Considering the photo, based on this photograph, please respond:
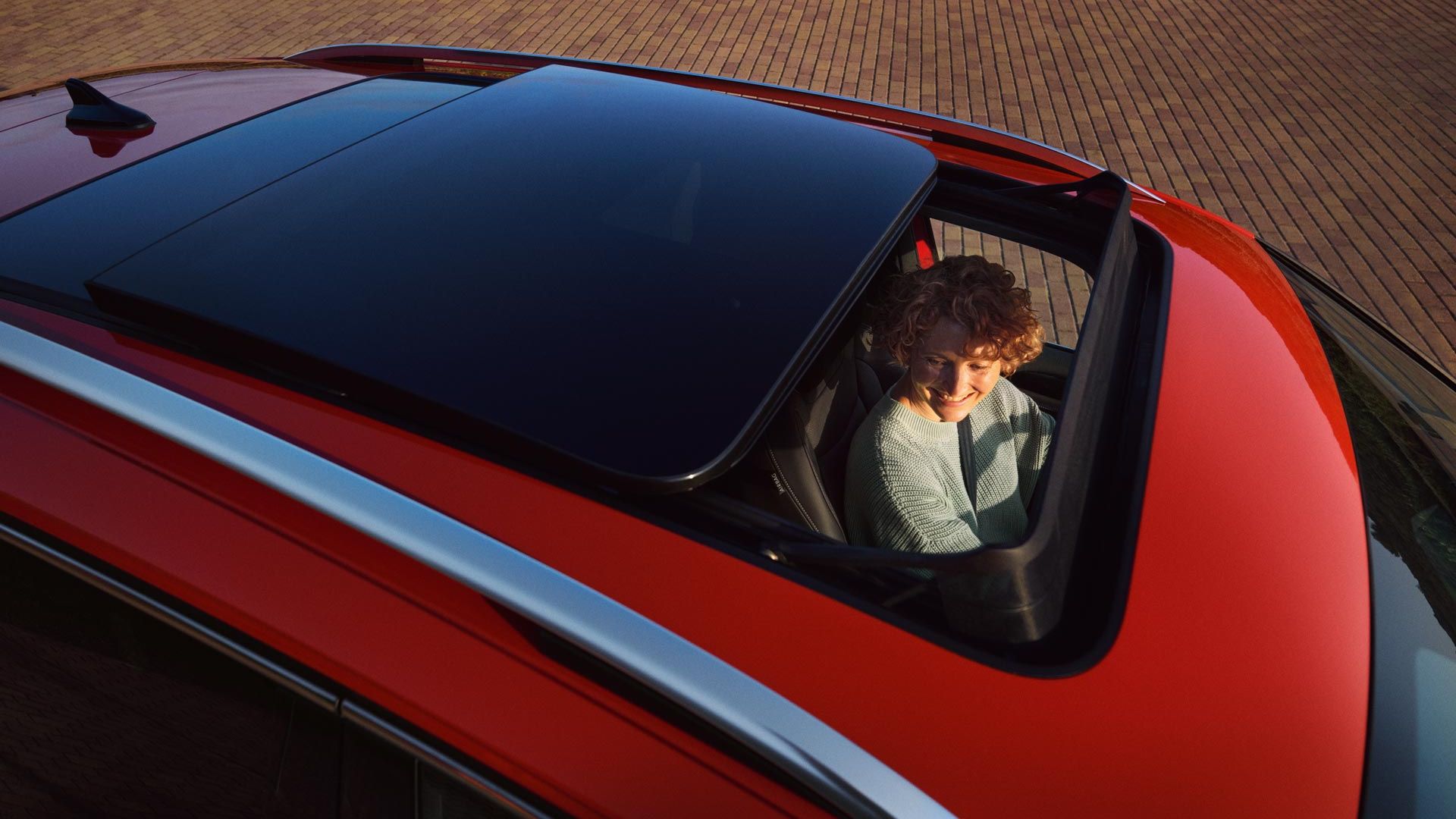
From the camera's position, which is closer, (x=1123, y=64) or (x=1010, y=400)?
(x=1010, y=400)

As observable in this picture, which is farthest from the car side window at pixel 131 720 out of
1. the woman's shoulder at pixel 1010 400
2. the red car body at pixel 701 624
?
the woman's shoulder at pixel 1010 400

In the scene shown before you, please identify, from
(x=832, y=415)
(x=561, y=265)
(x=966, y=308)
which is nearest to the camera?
(x=561, y=265)

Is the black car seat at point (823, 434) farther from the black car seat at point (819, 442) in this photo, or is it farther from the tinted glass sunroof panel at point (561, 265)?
the tinted glass sunroof panel at point (561, 265)

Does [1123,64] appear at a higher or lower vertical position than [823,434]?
higher

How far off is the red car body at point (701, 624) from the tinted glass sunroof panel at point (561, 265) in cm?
11

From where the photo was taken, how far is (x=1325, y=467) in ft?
5.68

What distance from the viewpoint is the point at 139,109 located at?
2.45 metres

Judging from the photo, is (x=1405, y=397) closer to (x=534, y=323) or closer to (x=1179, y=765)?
(x=1179, y=765)

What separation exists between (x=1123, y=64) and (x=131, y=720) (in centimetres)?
851

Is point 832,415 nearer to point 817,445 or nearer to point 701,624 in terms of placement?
point 817,445

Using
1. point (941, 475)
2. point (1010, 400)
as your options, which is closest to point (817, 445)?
point (941, 475)

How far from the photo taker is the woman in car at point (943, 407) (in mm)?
2051

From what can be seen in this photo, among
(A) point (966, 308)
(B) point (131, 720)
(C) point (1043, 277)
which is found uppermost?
(A) point (966, 308)

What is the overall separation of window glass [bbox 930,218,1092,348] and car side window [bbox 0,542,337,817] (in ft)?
12.4
